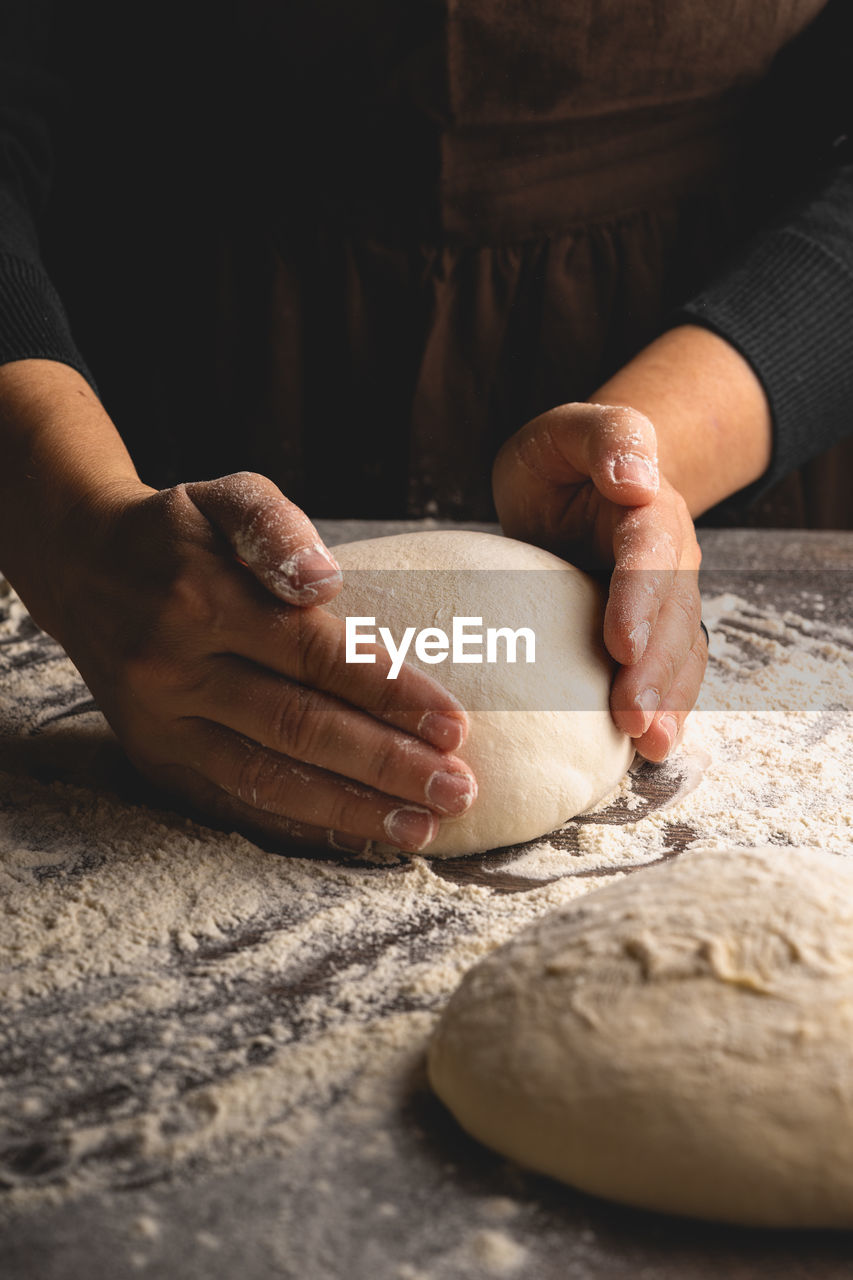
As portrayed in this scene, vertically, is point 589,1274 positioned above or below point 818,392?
below

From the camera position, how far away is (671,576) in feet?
3.68

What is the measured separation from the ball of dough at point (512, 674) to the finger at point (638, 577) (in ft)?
0.18

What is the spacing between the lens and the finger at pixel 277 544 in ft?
2.98

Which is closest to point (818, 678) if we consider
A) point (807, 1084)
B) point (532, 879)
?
point (532, 879)

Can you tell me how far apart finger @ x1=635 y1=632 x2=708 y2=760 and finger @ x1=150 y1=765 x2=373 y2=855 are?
1.12 ft

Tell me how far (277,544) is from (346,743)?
19cm

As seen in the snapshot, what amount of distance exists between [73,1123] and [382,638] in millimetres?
520

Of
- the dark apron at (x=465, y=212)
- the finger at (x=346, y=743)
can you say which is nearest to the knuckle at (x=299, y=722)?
the finger at (x=346, y=743)

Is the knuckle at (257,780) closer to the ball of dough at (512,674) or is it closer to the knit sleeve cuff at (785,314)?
the ball of dough at (512,674)

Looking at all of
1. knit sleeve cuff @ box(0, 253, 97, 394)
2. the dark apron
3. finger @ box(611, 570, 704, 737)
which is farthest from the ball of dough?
the dark apron

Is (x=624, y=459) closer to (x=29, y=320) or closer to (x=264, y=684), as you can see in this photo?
(x=264, y=684)

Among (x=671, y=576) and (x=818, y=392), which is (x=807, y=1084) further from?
(x=818, y=392)

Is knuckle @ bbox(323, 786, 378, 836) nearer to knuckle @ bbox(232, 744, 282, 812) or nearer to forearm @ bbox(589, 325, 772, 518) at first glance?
knuckle @ bbox(232, 744, 282, 812)

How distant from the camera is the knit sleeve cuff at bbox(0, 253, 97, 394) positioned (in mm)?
1372
